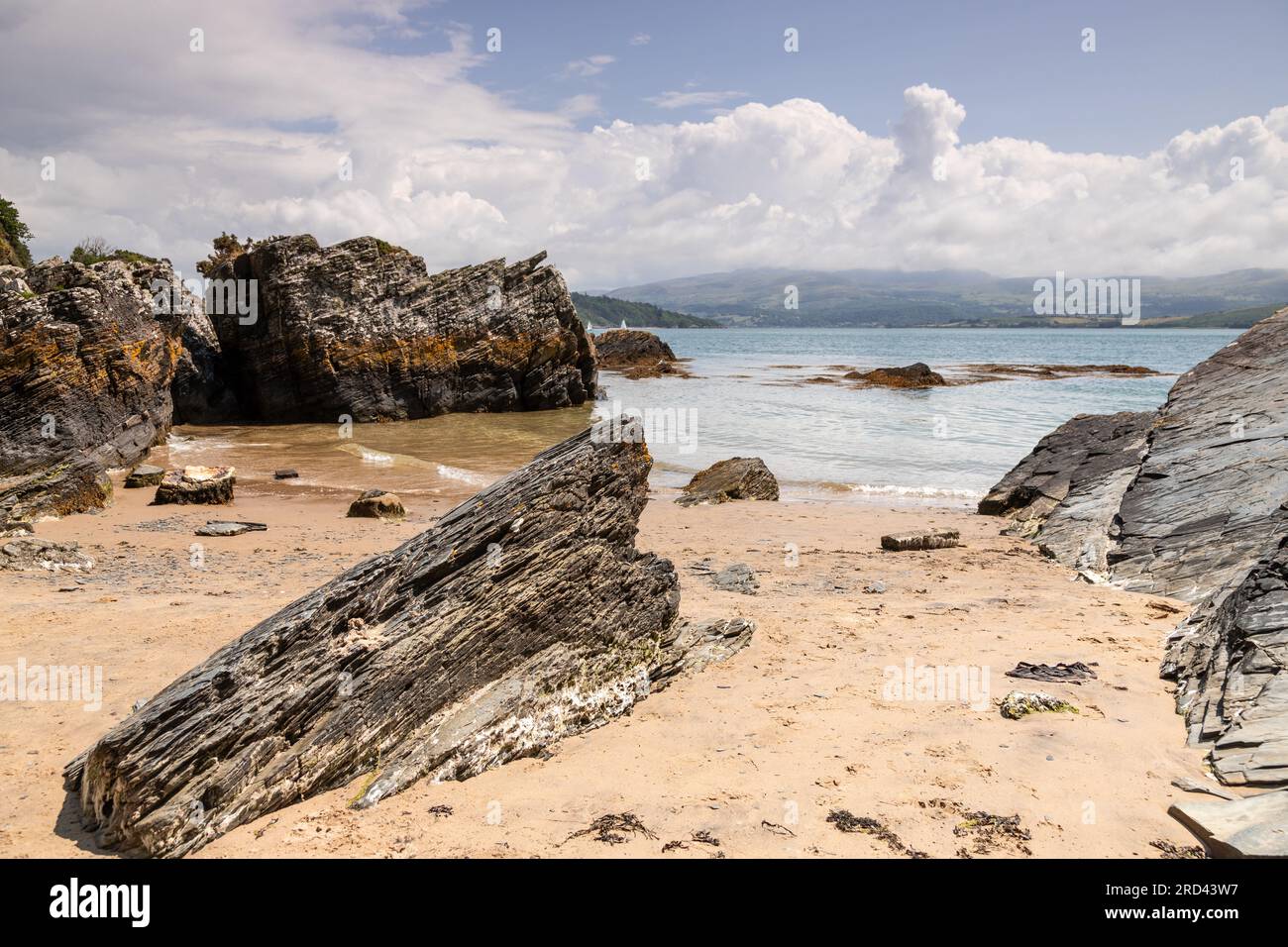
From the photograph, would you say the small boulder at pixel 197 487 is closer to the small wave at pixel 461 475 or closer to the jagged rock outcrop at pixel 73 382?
the jagged rock outcrop at pixel 73 382

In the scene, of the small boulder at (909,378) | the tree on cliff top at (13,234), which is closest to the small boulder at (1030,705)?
the tree on cliff top at (13,234)

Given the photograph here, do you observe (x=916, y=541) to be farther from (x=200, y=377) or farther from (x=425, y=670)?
(x=200, y=377)

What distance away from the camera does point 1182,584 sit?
10164 mm

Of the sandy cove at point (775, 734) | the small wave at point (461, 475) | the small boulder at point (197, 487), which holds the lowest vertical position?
the sandy cove at point (775, 734)

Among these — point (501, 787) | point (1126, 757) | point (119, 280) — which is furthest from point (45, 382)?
point (1126, 757)

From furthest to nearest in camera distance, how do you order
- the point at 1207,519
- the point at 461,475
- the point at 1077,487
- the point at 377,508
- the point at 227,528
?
the point at 461,475, the point at 377,508, the point at 1077,487, the point at 227,528, the point at 1207,519

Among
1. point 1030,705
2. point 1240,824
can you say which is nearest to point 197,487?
point 1030,705

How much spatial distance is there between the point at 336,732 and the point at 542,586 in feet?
6.41

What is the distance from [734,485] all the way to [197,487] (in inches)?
428

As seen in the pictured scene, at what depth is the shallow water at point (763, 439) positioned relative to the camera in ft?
70.8

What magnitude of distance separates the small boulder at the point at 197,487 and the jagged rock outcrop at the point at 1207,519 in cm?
1492

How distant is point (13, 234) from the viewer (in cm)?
3431

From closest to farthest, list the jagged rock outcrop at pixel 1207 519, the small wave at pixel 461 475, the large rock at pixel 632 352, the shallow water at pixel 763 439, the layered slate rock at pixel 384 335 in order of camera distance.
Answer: the jagged rock outcrop at pixel 1207 519 → the small wave at pixel 461 475 → the shallow water at pixel 763 439 → the layered slate rock at pixel 384 335 → the large rock at pixel 632 352
